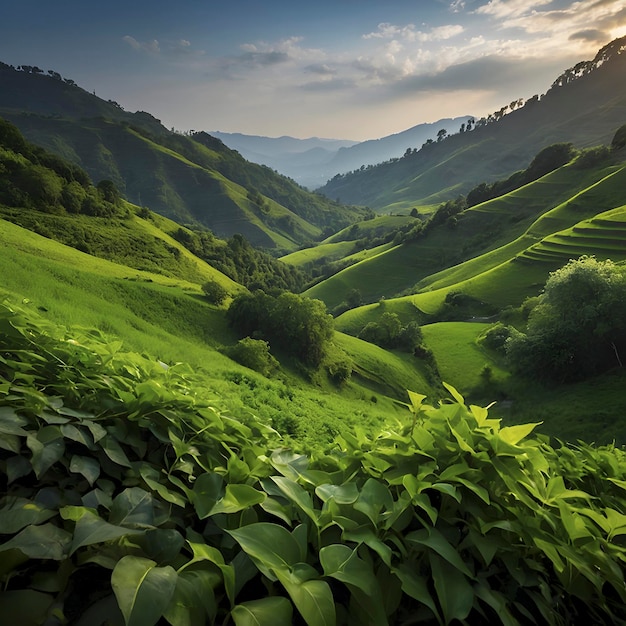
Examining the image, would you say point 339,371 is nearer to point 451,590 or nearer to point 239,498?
point 239,498

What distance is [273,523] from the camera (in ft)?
5.13

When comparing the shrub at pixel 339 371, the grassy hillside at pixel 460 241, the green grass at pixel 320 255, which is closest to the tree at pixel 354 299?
the grassy hillside at pixel 460 241

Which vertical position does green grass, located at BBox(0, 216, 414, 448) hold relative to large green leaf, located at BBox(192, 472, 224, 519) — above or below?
below

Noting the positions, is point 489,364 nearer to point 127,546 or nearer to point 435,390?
point 435,390

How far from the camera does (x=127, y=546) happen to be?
1355mm

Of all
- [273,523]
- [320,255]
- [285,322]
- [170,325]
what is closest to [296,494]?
[273,523]

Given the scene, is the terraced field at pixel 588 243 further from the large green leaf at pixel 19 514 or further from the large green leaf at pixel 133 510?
the large green leaf at pixel 19 514

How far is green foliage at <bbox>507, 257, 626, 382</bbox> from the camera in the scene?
37375 mm

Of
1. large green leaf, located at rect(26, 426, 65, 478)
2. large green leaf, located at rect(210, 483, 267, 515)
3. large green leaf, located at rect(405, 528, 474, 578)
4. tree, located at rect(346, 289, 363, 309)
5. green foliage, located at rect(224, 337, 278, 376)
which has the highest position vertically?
large green leaf, located at rect(26, 426, 65, 478)

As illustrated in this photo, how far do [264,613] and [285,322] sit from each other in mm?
39583

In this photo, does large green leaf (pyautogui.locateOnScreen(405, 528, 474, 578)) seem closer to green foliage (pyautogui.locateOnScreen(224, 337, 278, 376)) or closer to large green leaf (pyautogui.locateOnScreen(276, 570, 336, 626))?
large green leaf (pyautogui.locateOnScreen(276, 570, 336, 626))

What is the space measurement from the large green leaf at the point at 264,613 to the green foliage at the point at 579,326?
45615 millimetres

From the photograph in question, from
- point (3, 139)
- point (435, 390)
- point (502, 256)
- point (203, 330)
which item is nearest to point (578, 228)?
point (502, 256)

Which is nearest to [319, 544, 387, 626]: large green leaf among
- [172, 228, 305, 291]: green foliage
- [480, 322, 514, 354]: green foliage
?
[480, 322, 514, 354]: green foliage
